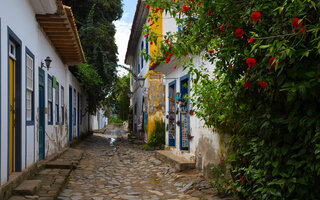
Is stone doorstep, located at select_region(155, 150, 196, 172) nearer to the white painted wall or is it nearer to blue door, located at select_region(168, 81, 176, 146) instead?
blue door, located at select_region(168, 81, 176, 146)

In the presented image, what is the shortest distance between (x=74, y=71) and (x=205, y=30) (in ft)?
41.7

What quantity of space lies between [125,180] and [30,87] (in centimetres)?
301

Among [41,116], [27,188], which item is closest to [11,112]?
[27,188]

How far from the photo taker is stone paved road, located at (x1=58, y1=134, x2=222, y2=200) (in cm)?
619

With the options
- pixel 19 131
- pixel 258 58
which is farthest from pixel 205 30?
pixel 19 131

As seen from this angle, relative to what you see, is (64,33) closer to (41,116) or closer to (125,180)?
(41,116)

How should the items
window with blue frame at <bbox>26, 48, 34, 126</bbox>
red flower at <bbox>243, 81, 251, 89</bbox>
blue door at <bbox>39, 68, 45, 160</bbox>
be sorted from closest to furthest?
red flower at <bbox>243, 81, 251, 89</bbox> → window with blue frame at <bbox>26, 48, 34, 126</bbox> → blue door at <bbox>39, 68, 45, 160</bbox>

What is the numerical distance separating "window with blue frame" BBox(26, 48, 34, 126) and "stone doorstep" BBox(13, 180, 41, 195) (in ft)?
5.47

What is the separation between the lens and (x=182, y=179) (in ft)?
24.2

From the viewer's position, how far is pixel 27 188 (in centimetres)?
508

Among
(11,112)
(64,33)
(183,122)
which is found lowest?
(183,122)

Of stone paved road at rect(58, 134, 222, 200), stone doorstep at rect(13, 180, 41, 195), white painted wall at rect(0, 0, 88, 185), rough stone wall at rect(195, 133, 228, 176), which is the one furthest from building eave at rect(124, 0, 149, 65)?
stone doorstep at rect(13, 180, 41, 195)

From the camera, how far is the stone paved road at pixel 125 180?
20.3 ft

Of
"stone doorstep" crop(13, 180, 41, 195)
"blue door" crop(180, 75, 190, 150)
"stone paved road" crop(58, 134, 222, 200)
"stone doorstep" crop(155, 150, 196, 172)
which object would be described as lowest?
"stone paved road" crop(58, 134, 222, 200)
